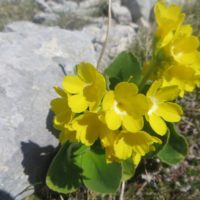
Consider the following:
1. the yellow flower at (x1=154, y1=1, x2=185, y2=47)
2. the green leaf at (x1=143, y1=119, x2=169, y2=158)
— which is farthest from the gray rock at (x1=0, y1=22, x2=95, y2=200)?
the yellow flower at (x1=154, y1=1, x2=185, y2=47)

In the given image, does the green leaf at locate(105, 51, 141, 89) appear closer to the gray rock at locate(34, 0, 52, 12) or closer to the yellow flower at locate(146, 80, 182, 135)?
the yellow flower at locate(146, 80, 182, 135)

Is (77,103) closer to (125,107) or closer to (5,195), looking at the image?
(125,107)

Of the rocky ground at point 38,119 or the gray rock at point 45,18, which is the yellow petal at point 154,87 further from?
the gray rock at point 45,18

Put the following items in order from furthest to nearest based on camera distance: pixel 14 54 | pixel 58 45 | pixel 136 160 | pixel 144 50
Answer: pixel 144 50 → pixel 58 45 → pixel 14 54 → pixel 136 160

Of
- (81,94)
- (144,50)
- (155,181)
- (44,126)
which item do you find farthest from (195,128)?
(81,94)

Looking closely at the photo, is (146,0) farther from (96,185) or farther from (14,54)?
(96,185)

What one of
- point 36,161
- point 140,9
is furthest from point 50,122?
point 140,9
